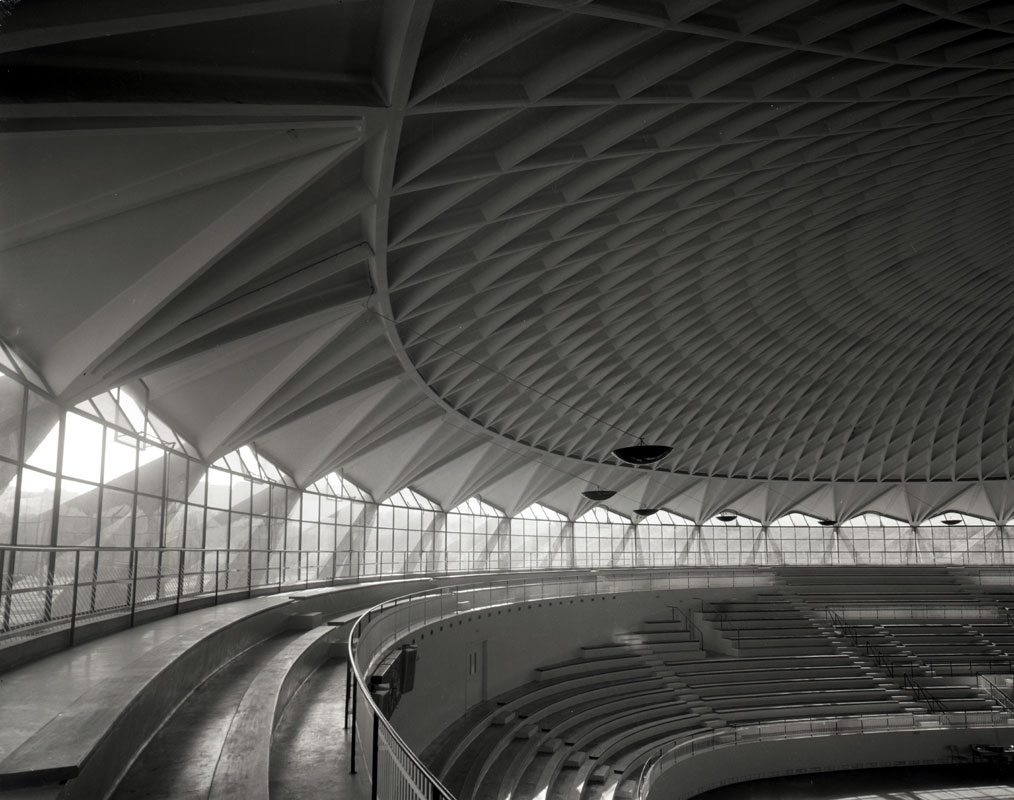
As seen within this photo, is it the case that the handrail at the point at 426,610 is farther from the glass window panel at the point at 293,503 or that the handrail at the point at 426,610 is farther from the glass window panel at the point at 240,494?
the glass window panel at the point at 293,503

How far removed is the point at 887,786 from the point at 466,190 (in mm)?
26387

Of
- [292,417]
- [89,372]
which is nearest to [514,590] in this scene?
[292,417]

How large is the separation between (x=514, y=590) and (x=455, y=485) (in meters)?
→ 16.7

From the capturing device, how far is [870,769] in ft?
99.3

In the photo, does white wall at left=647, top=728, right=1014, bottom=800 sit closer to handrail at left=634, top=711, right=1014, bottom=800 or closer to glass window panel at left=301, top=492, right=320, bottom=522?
handrail at left=634, top=711, right=1014, bottom=800

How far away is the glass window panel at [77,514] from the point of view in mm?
17172

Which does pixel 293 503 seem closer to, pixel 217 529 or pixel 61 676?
pixel 217 529

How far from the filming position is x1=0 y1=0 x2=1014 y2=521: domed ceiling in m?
10.0

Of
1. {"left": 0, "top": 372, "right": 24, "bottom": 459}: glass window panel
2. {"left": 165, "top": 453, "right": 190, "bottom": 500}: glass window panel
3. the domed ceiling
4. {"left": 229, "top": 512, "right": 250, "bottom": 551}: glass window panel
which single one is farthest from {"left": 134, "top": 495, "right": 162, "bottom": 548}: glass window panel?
{"left": 0, "top": 372, "right": 24, "bottom": 459}: glass window panel

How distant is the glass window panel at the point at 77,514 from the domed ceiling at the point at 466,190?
265 cm

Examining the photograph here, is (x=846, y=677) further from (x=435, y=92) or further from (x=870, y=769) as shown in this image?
(x=435, y=92)

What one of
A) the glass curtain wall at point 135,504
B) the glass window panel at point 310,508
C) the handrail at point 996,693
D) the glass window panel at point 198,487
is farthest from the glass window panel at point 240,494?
the handrail at point 996,693

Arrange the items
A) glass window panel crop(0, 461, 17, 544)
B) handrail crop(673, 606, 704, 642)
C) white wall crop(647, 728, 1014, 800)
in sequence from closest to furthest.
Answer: glass window panel crop(0, 461, 17, 544)
white wall crop(647, 728, 1014, 800)
handrail crop(673, 606, 704, 642)

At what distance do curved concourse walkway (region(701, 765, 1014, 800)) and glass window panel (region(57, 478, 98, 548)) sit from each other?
20.9 metres
